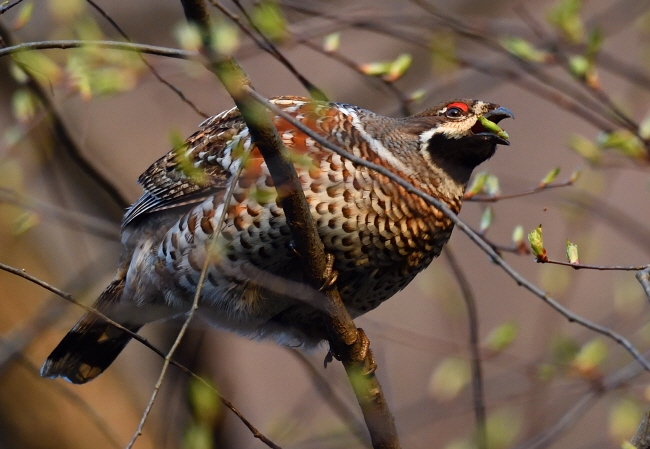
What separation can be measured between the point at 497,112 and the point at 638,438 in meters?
1.71

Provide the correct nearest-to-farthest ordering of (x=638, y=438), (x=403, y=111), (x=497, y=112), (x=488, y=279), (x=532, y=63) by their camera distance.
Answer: (x=638, y=438), (x=497, y=112), (x=532, y=63), (x=403, y=111), (x=488, y=279)

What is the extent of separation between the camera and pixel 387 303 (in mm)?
7441

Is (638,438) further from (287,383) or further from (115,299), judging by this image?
(287,383)

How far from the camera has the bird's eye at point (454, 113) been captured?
4051mm

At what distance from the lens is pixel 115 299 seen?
15.1 ft

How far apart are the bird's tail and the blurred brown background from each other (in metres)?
0.10

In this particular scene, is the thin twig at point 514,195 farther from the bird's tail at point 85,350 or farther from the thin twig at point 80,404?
the thin twig at point 80,404

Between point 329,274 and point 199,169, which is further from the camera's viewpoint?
point 199,169

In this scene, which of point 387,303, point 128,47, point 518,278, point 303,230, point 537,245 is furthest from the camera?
Answer: point 387,303

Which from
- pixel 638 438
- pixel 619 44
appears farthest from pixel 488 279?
pixel 638 438

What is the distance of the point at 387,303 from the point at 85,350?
322cm

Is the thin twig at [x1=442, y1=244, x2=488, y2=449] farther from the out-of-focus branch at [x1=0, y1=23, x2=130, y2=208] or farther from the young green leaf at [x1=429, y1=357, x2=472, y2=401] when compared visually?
the out-of-focus branch at [x1=0, y1=23, x2=130, y2=208]

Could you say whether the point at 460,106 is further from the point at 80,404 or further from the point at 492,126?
the point at 80,404

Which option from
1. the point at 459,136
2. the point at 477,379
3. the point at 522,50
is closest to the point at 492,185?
the point at 459,136
